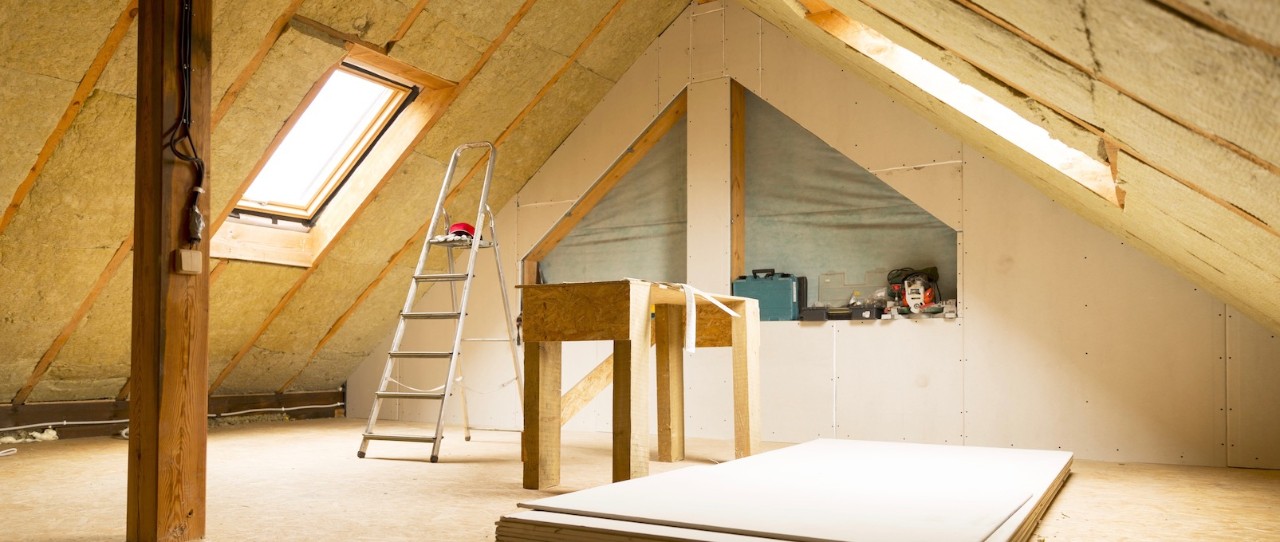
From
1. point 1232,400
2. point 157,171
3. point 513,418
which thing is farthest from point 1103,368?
point 157,171

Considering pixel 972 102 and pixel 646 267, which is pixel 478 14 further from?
pixel 972 102

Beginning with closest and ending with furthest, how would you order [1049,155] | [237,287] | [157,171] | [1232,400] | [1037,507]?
[157,171], [1037,507], [1049,155], [1232,400], [237,287]

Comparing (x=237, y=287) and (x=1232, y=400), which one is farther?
(x=237, y=287)

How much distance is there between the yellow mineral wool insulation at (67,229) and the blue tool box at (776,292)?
3030 millimetres

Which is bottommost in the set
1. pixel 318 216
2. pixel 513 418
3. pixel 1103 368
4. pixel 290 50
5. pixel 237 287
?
pixel 513 418

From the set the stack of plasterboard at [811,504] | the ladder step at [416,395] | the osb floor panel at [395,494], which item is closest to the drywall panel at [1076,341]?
the osb floor panel at [395,494]

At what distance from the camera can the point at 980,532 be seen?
2.00 m

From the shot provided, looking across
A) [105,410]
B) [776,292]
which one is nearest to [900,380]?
[776,292]

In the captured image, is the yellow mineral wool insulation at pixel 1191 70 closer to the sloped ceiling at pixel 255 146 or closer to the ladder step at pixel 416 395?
the ladder step at pixel 416 395

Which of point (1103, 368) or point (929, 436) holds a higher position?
point (1103, 368)

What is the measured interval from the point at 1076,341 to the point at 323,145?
3893mm

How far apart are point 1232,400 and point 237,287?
481 centimetres

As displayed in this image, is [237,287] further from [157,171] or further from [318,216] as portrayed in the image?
[157,171]

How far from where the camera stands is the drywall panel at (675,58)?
532 centimetres
